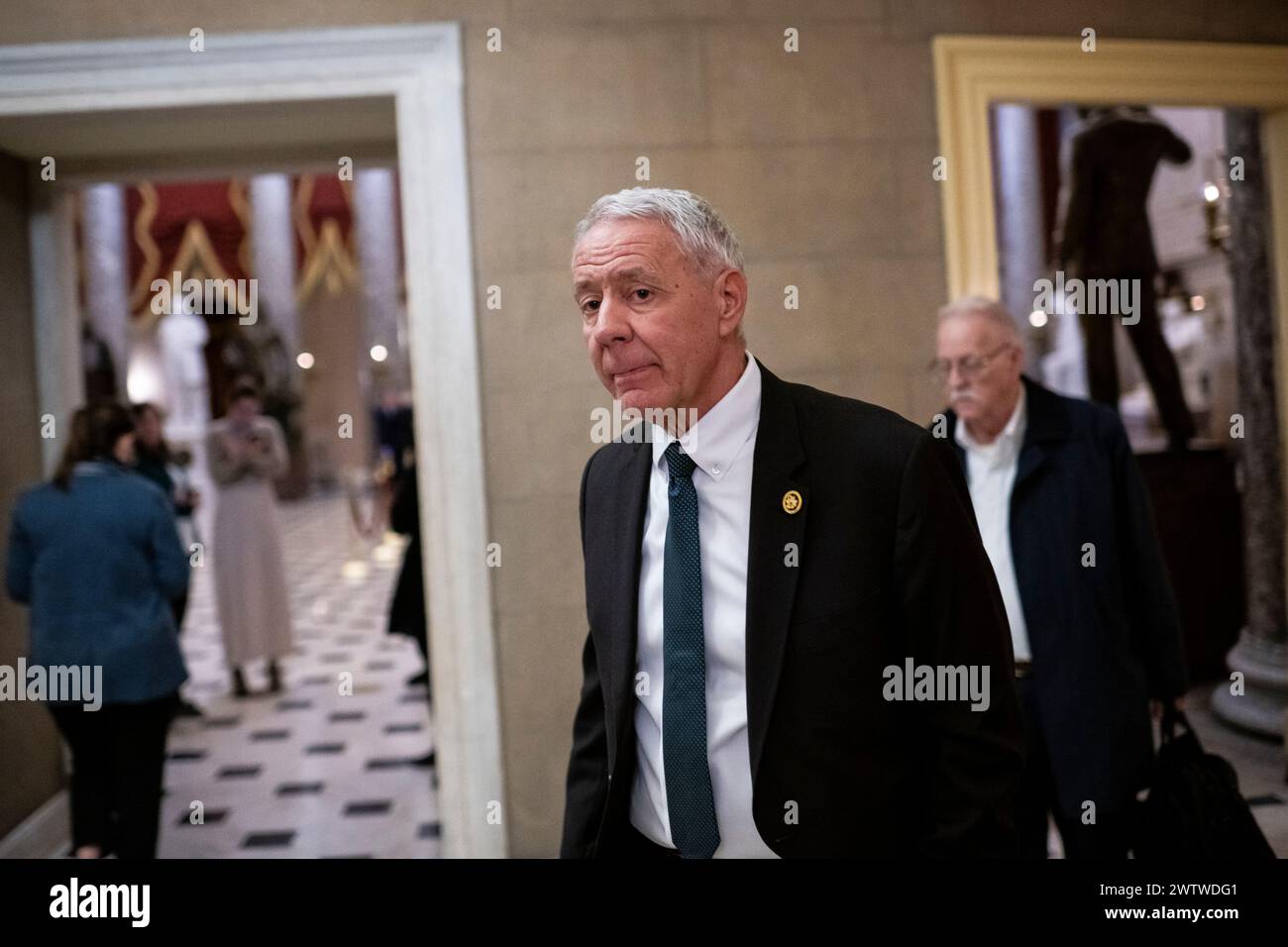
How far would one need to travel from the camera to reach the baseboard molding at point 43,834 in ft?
13.7

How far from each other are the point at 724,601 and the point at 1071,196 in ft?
16.4

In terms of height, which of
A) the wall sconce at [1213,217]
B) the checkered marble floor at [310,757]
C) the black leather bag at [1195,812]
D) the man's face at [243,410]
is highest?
the wall sconce at [1213,217]

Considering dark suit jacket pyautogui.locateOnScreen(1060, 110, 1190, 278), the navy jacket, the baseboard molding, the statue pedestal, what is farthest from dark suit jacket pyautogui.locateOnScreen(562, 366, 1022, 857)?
dark suit jacket pyautogui.locateOnScreen(1060, 110, 1190, 278)

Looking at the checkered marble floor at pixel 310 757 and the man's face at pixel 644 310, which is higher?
the man's face at pixel 644 310

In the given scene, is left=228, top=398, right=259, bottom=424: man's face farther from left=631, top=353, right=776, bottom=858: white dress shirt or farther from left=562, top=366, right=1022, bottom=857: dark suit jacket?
left=562, top=366, right=1022, bottom=857: dark suit jacket

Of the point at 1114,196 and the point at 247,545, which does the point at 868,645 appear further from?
the point at 247,545

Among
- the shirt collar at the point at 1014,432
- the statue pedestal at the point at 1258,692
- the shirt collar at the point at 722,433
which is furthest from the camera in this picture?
the statue pedestal at the point at 1258,692

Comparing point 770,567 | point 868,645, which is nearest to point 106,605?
point 770,567

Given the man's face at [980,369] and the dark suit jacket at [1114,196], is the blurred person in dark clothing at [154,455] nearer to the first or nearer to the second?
the man's face at [980,369]

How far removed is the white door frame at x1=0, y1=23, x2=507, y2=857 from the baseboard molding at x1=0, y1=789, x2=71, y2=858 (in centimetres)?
180

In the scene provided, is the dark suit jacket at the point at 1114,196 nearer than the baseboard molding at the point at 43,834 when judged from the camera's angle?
No

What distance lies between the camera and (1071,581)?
2.64 meters

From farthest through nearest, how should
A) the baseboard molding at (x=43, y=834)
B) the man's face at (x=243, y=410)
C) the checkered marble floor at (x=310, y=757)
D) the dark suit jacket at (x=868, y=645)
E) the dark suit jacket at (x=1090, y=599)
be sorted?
1. the man's face at (x=243, y=410)
2. the checkered marble floor at (x=310, y=757)
3. the baseboard molding at (x=43, y=834)
4. the dark suit jacket at (x=1090, y=599)
5. the dark suit jacket at (x=868, y=645)

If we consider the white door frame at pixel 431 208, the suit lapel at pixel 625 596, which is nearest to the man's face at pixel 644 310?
the suit lapel at pixel 625 596
